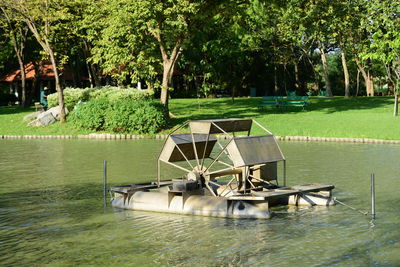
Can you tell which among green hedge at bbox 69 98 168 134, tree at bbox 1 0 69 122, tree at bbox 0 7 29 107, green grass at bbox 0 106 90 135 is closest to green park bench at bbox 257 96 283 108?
green hedge at bbox 69 98 168 134

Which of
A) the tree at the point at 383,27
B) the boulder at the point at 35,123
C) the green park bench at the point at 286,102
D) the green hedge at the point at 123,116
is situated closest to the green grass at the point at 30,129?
the boulder at the point at 35,123

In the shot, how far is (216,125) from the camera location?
18828mm

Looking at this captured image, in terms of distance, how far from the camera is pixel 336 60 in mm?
96250

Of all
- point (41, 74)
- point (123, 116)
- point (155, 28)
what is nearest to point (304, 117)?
point (155, 28)

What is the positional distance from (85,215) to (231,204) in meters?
3.89

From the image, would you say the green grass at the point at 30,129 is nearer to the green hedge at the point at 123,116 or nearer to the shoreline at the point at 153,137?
the shoreline at the point at 153,137

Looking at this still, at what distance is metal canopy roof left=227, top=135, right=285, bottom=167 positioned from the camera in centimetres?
1756

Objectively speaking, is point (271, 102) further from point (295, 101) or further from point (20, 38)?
point (20, 38)

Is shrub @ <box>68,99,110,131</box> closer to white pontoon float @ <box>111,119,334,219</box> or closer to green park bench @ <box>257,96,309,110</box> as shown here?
green park bench @ <box>257,96,309,110</box>

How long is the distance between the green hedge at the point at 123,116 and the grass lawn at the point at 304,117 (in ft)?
3.46

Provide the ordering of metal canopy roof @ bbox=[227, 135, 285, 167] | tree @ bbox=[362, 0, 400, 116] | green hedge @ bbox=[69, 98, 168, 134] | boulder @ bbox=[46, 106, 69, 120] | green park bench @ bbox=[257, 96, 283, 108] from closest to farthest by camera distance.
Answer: metal canopy roof @ bbox=[227, 135, 285, 167], tree @ bbox=[362, 0, 400, 116], green hedge @ bbox=[69, 98, 168, 134], boulder @ bbox=[46, 106, 69, 120], green park bench @ bbox=[257, 96, 283, 108]

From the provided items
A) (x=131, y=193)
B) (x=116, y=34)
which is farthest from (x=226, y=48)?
(x=131, y=193)

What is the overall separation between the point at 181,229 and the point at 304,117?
97.9ft

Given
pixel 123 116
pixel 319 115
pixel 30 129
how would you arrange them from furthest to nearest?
pixel 319 115
pixel 30 129
pixel 123 116
